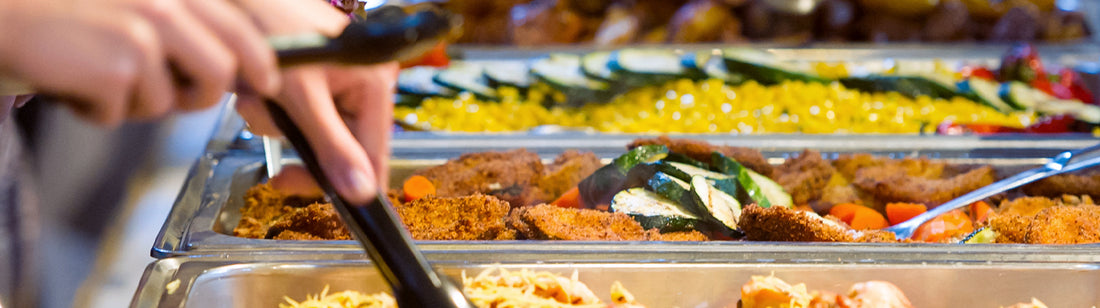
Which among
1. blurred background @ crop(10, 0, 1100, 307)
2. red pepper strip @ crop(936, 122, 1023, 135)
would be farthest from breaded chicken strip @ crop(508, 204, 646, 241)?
blurred background @ crop(10, 0, 1100, 307)

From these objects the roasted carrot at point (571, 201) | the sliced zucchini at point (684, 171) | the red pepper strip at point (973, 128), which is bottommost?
the red pepper strip at point (973, 128)

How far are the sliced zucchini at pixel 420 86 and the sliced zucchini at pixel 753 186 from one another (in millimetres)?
1161

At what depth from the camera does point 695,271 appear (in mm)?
1238

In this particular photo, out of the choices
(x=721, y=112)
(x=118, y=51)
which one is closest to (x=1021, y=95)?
(x=721, y=112)

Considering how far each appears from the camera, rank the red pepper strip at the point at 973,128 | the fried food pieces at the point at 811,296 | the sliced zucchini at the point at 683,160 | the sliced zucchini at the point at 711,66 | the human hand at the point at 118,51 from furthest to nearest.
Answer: the sliced zucchini at the point at 711,66, the red pepper strip at the point at 973,128, the sliced zucchini at the point at 683,160, the fried food pieces at the point at 811,296, the human hand at the point at 118,51

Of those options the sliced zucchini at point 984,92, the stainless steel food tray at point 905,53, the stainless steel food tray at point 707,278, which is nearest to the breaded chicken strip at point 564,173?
the stainless steel food tray at point 707,278

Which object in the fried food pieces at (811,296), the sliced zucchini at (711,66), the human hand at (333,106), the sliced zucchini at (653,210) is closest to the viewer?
the human hand at (333,106)

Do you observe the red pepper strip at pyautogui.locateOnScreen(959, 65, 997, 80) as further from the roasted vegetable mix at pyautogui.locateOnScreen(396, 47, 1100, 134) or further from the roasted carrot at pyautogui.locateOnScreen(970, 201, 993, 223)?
the roasted carrot at pyautogui.locateOnScreen(970, 201, 993, 223)

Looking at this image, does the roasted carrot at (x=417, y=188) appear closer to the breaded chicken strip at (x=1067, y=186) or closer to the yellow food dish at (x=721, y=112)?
the yellow food dish at (x=721, y=112)

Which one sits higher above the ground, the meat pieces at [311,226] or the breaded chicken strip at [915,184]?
the meat pieces at [311,226]

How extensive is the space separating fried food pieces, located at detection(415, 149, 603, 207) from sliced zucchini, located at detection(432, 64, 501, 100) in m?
0.91

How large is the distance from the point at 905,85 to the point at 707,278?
1.61 metres

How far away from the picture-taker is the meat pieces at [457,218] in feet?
4.38

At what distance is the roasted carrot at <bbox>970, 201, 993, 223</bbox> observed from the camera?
4.83 feet
